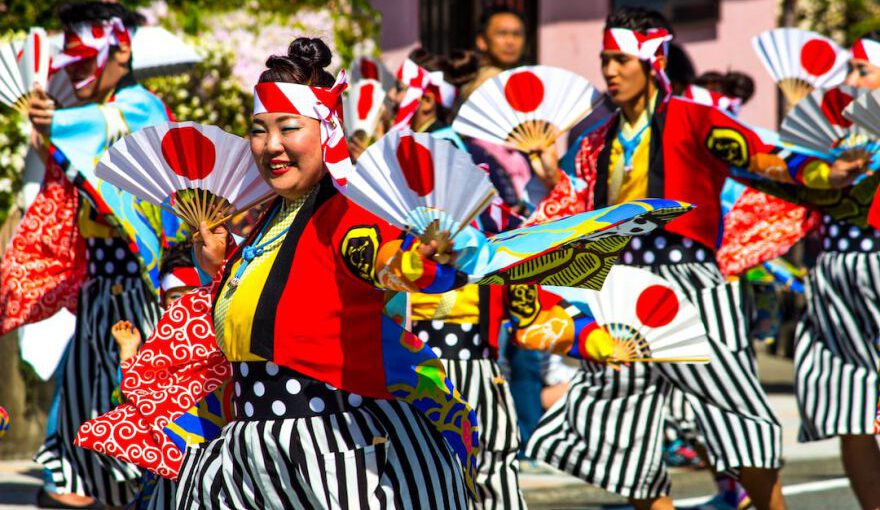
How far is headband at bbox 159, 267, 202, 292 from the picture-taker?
5457mm

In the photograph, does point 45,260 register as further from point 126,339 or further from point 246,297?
point 246,297

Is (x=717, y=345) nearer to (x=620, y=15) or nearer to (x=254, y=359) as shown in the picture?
(x=620, y=15)

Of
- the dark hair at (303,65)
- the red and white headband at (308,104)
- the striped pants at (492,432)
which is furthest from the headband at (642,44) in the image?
the red and white headband at (308,104)

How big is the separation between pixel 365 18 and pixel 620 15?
450 centimetres

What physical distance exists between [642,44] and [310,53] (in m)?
2.20

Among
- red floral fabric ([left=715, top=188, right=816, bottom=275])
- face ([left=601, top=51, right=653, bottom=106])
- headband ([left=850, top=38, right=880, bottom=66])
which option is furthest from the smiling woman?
red floral fabric ([left=715, top=188, right=816, bottom=275])

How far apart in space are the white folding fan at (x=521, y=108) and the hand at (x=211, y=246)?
1.72 m

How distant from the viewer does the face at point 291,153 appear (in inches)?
152

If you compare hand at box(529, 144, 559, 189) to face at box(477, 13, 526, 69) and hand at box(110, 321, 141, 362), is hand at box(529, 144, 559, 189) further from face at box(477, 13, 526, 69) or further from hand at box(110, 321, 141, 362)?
face at box(477, 13, 526, 69)

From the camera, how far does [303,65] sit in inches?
156

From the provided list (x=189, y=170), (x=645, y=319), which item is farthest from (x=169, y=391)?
(x=645, y=319)

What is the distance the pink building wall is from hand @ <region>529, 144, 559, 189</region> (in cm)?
677

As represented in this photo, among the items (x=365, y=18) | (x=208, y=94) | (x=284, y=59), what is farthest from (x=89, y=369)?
(x=365, y=18)

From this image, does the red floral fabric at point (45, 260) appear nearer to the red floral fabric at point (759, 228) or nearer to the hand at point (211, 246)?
the hand at point (211, 246)
